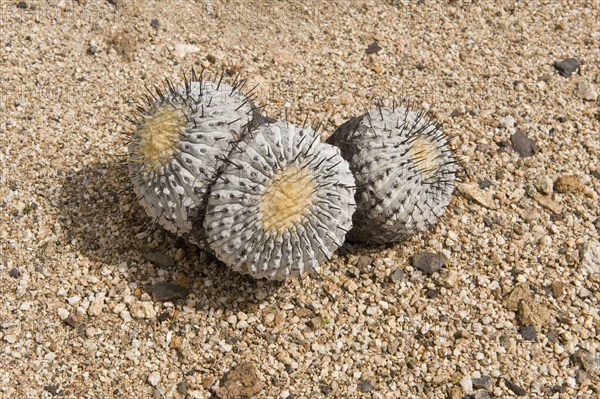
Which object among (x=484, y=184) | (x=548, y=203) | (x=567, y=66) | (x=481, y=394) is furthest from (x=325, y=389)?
(x=567, y=66)

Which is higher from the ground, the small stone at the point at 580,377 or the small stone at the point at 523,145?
the small stone at the point at 523,145

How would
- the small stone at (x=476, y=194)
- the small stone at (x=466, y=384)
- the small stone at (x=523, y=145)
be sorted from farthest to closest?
the small stone at (x=523, y=145)
the small stone at (x=476, y=194)
the small stone at (x=466, y=384)

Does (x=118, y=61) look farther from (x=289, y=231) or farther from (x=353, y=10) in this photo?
(x=289, y=231)

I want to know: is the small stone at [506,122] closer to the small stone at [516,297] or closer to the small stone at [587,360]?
the small stone at [516,297]

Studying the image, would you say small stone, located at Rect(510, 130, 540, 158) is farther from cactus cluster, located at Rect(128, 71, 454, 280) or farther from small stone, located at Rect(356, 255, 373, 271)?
small stone, located at Rect(356, 255, 373, 271)

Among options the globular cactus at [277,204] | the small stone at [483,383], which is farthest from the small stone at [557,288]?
the globular cactus at [277,204]

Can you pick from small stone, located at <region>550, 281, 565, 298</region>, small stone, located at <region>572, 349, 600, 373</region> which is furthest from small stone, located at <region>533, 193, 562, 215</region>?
small stone, located at <region>572, 349, 600, 373</region>
